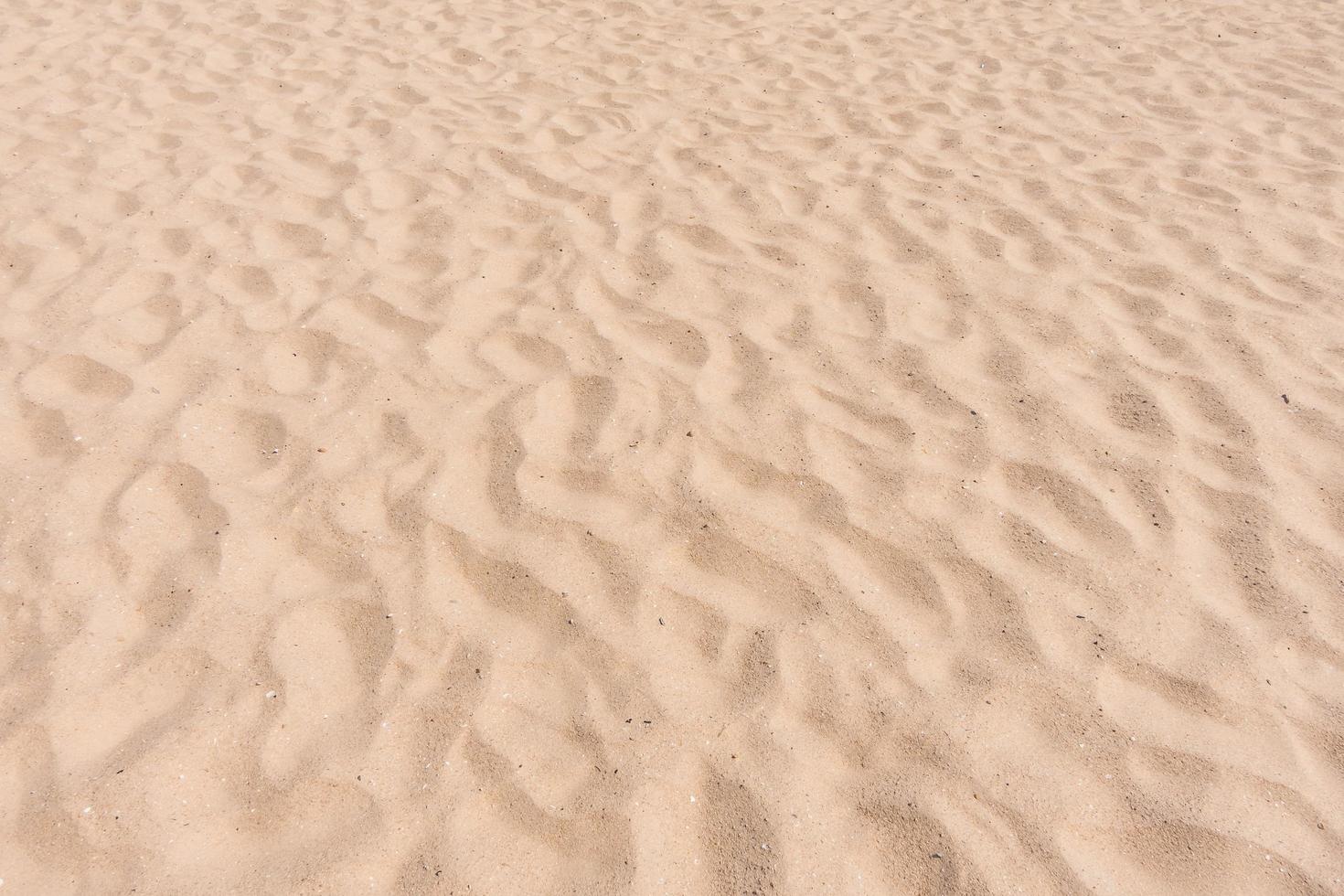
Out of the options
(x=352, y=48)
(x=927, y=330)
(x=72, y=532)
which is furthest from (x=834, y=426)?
(x=352, y=48)

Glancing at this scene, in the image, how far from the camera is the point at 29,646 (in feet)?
6.75

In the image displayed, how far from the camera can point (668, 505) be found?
7.93 feet

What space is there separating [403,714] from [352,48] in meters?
4.70

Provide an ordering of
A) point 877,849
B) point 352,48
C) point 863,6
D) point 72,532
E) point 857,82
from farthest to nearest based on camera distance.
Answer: point 863,6 → point 352,48 → point 857,82 → point 72,532 → point 877,849

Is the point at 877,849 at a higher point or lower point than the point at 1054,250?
lower

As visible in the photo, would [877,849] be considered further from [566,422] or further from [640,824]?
[566,422]

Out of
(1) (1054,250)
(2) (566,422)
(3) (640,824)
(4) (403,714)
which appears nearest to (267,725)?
(4) (403,714)

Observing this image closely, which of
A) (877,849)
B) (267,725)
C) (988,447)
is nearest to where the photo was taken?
(877,849)

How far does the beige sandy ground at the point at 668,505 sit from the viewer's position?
1789 mm

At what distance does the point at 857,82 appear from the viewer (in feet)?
16.6

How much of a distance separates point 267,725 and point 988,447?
6.46ft

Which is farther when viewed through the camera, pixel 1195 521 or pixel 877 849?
pixel 1195 521

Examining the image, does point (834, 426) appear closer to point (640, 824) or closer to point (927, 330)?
point (927, 330)

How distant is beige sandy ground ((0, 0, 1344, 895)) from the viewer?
1.79 metres
